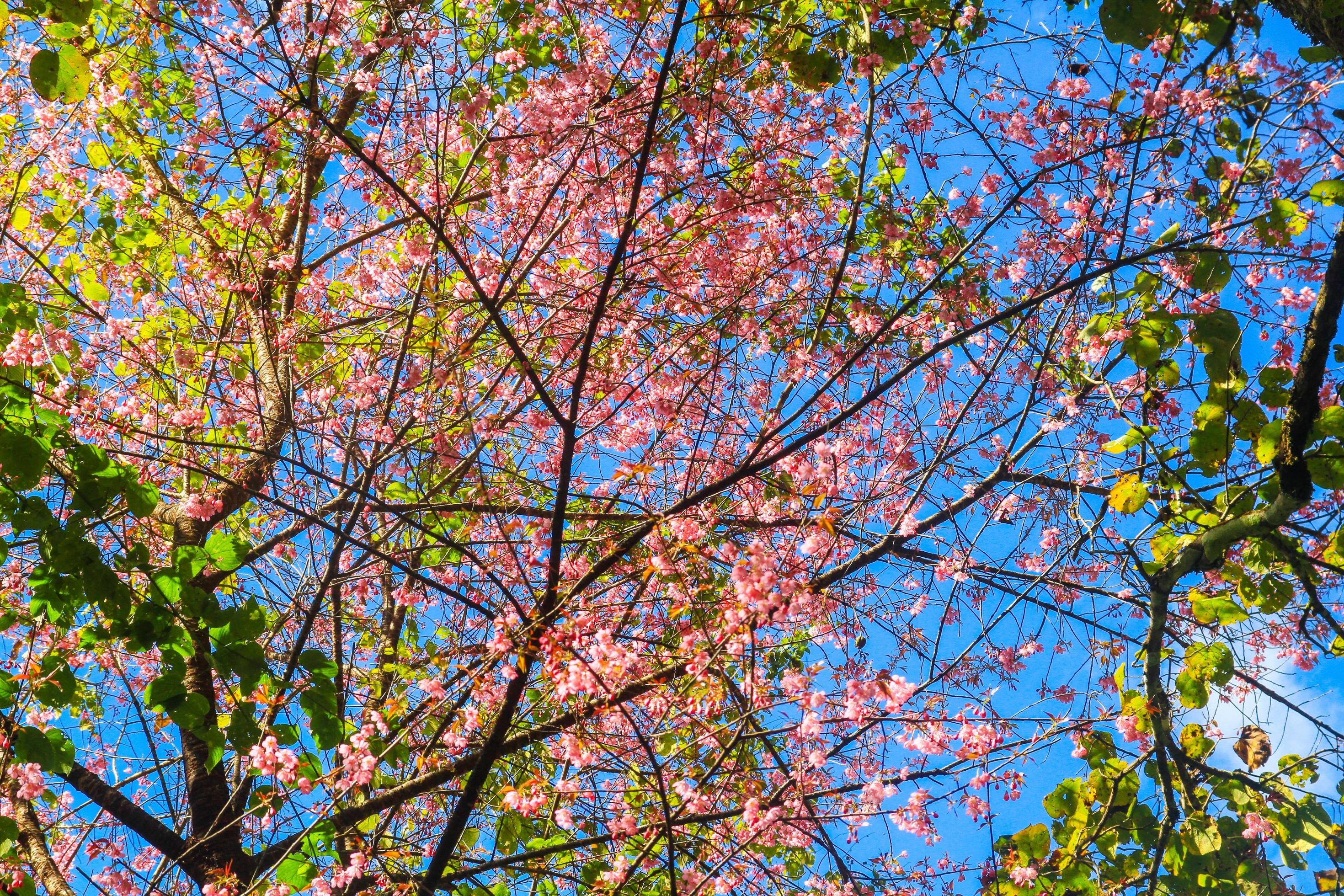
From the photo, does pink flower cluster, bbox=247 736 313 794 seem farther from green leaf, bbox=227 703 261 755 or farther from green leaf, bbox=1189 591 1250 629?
green leaf, bbox=1189 591 1250 629

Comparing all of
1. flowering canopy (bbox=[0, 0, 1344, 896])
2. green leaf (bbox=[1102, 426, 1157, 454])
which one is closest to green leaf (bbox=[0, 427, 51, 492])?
flowering canopy (bbox=[0, 0, 1344, 896])

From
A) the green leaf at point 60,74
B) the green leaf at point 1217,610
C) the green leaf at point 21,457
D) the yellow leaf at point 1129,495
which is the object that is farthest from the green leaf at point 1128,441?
the green leaf at point 60,74

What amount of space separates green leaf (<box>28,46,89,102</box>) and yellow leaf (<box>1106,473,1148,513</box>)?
211 inches

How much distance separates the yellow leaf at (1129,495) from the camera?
4.44 m

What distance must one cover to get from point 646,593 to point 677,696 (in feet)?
4.41

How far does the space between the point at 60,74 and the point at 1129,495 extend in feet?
18.1

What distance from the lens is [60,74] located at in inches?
172

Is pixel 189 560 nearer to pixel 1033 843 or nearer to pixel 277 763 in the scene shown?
pixel 277 763

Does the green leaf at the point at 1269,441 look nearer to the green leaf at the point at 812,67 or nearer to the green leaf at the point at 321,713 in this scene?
the green leaf at the point at 812,67

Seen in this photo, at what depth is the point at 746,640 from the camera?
3.39 meters

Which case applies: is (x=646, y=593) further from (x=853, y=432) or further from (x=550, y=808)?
(x=853, y=432)

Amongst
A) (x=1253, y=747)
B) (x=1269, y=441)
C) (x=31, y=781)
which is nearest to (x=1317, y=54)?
(x=1269, y=441)

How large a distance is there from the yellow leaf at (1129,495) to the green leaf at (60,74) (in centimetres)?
536

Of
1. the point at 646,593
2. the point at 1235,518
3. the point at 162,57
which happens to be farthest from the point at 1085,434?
the point at 162,57
